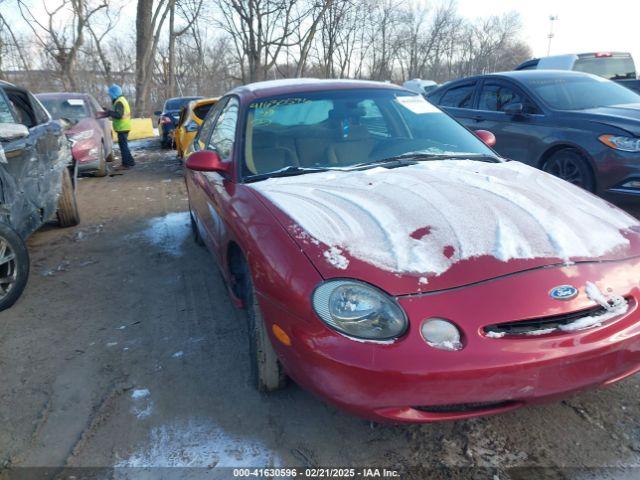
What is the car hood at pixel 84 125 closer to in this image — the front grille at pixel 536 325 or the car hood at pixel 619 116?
the car hood at pixel 619 116

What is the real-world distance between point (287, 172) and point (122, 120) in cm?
846

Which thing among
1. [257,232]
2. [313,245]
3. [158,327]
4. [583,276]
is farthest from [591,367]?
[158,327]

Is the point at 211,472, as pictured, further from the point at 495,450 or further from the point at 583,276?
the point at 583,276

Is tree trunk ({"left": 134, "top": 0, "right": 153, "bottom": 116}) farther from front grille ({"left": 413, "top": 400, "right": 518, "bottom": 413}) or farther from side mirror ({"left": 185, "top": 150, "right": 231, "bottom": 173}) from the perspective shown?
front grille ({"left": 413, "top": 400, "right": 518, "bottom": 413})

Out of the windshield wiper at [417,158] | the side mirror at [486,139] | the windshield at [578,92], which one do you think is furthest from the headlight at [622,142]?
the windshield wiper at [417,158]

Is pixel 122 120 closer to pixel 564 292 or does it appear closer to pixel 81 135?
pixel 81 135

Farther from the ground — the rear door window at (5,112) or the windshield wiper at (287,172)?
the rear door window at (5,112)

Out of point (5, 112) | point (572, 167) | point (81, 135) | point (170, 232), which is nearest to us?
point (5, 112)

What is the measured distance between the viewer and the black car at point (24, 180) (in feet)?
11.4

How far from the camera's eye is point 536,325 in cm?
172

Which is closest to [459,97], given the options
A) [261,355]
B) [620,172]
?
[620,172]

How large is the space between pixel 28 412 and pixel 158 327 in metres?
0.94

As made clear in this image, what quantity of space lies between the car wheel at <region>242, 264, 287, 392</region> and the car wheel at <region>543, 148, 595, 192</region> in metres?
4.07

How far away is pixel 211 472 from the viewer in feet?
6.29
